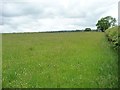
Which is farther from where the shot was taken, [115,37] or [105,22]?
[105,22]

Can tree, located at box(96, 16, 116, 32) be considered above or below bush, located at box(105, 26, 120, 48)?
above

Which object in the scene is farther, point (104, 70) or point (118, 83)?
point (104, 70)

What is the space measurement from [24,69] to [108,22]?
120m

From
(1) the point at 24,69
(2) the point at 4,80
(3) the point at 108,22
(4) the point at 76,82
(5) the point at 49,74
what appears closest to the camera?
(4) the point at 76,82

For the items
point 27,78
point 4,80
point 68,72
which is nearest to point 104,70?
point 68,72

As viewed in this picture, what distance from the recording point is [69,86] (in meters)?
9.68

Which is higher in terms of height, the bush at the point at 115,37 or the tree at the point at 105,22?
the tree at the point at 105,22

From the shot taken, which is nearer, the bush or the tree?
the bush

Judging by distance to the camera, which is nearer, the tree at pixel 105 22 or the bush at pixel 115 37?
the bush at pixel 115 37

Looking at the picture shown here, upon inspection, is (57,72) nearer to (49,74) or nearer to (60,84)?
(49,74)

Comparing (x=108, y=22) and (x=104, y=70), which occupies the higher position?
(x=108, y=22)

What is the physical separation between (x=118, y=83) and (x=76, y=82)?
1.68m

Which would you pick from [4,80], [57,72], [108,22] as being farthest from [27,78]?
[108,22]

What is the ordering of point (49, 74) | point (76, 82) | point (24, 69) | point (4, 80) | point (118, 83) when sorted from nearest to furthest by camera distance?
point (118, 83) < point (76, 82) < point (4, 80) < point (49, 74) < point (24, 69)
